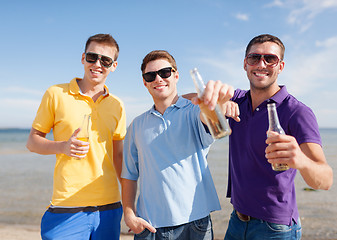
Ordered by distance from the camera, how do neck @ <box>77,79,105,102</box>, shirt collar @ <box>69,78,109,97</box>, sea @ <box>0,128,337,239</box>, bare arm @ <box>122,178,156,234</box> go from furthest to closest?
sea @ <box>0,128,337,239</box> < neck @ <box>77,79,105,102</box> < shirt collar @ <box>69,78,109,97</box> < bare arm @ <box>122,178,156,234</box>

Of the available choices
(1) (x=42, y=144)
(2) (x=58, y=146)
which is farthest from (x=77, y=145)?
(1) (x=42, y=144)

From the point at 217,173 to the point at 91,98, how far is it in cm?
1014

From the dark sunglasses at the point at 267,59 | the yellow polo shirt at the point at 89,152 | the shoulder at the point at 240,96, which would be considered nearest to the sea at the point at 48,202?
the yellow polo shirt at the point at 89,152

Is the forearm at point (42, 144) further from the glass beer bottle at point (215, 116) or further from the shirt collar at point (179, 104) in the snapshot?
the glass beer bottle at point (215, 116)

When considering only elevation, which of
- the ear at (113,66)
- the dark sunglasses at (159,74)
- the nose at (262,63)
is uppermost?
the nose at (262,63)

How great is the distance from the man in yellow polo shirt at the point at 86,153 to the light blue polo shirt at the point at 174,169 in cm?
51

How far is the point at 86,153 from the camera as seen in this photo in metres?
2.88

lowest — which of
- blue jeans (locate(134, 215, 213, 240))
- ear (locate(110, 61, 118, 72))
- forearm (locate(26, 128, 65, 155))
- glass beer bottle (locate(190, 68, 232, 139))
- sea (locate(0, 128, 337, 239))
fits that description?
sea (locate(0, 128, 337, 239))

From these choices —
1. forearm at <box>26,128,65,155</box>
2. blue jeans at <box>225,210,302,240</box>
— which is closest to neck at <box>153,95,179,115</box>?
forearm at <box>26,128,65,155</box>

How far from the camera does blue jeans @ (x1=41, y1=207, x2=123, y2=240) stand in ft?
9.48

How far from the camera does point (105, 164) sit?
3062mm

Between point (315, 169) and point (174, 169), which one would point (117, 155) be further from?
point (315, 169)

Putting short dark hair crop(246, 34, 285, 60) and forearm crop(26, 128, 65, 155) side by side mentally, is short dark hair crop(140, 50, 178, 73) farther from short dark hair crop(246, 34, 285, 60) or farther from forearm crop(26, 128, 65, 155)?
forearm crop(26, 128, 65, 155)

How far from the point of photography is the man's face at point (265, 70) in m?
2.80
